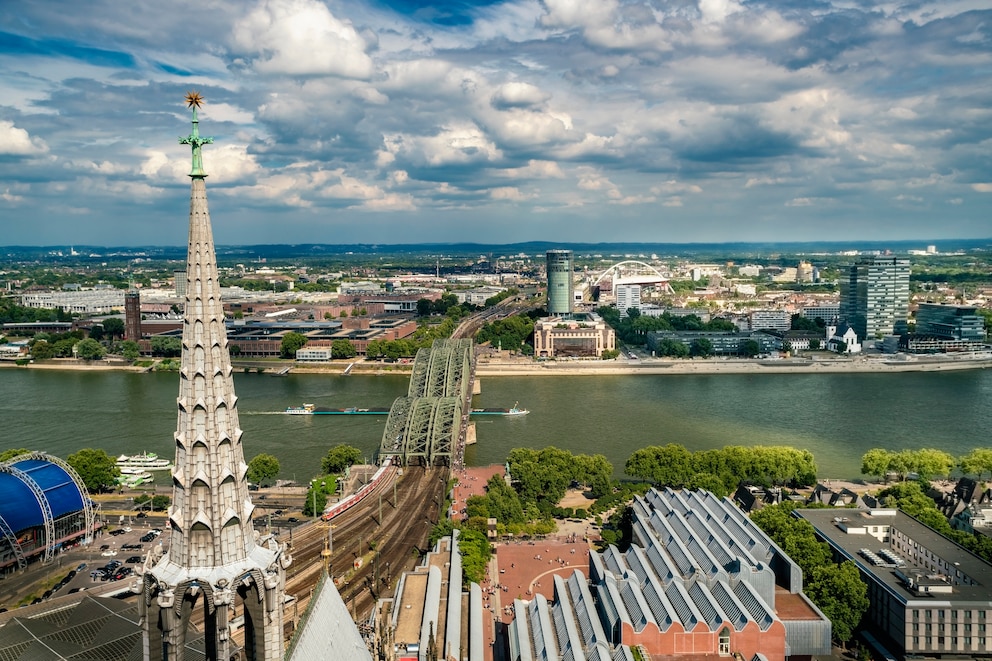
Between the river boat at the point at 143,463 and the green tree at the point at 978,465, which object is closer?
the green tree at the point at 978,465

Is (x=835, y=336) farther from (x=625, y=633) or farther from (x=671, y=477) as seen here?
(x=625, y=633)

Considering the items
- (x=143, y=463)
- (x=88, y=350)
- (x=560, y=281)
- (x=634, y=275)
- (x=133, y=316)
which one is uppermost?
(x=634, y=275)

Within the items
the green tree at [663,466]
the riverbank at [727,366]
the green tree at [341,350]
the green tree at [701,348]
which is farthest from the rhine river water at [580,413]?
the green tree at [701,348]

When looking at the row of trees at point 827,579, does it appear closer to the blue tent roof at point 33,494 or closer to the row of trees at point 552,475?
the row of trees at point 552,475

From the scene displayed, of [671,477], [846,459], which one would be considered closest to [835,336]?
[846,459]

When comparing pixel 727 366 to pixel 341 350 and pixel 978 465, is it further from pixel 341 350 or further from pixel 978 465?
pixel 978 465

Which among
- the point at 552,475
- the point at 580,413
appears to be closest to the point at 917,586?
the point at 552,475

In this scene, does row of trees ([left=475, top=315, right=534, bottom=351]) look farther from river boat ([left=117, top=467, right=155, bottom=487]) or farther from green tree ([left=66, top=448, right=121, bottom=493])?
green tree ([left=66, top=448, right=121, bottom=493])
